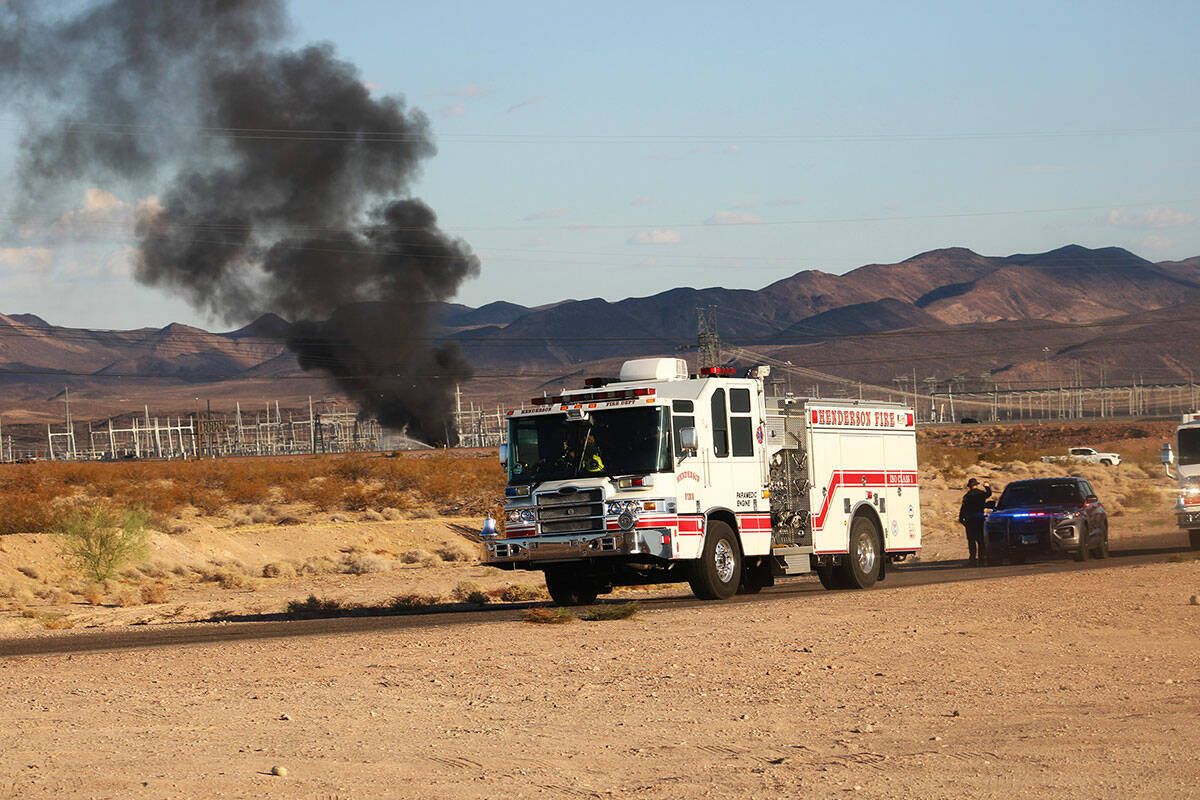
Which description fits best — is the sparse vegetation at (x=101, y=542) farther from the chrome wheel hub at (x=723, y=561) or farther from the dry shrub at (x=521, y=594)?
the chrome wheel hub at (x=723, y=561)

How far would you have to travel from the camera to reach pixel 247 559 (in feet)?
112

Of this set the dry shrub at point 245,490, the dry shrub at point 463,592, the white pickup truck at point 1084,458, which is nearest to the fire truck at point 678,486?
the dry shrub at point 463,592

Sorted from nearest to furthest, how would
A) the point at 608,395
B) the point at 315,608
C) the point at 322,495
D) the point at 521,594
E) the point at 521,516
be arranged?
the point at 608,395
the point at 521,516
the point at 315,608
the point at 521,594
the point at 322,495

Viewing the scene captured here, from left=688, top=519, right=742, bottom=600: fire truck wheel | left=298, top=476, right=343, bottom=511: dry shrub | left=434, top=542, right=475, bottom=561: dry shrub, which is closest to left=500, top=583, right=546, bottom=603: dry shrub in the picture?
left=688, top=519, right=742, bottom=600: fire truck wheel

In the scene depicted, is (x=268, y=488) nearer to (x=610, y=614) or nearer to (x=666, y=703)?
(x=610, y=614)

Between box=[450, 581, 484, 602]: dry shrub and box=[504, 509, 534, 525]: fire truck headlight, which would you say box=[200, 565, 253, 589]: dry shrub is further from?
box=[504, 509, 534, 525]: fire truck headlight

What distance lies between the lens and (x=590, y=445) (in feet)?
63.9

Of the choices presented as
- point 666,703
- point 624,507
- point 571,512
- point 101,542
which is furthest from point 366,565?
point 666,703

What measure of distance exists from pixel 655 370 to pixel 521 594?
18.0 ft

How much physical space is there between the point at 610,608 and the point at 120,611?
9.49 m

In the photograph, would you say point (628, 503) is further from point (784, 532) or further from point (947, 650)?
point (947, 650)

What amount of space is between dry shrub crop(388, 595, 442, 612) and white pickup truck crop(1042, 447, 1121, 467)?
179 ft

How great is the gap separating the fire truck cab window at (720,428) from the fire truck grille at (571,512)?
196 cm

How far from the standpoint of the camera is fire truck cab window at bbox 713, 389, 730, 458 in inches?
784
